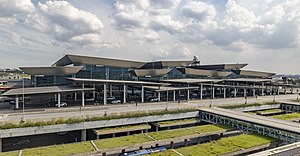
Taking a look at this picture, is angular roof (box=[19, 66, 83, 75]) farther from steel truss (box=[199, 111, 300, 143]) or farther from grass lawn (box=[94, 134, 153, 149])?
steel truss (box=[199, 111, 300, 143])

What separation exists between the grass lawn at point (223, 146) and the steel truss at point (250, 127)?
66.0 inches

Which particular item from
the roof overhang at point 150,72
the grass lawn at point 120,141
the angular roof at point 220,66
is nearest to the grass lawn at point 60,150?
the grass lawn at point 120,141

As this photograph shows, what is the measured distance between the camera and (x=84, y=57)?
197ft

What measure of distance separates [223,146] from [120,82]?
1164 inches

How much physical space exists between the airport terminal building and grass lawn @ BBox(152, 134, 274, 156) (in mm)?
27135

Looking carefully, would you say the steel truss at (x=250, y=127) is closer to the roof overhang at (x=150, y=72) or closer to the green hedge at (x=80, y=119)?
the green hedge at (x=80, y=119)

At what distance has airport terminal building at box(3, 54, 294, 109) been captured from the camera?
5125 centimetres

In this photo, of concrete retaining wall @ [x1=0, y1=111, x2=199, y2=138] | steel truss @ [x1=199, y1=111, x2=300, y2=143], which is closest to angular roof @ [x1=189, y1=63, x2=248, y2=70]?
steel truss @ [x1=199, y1=111, x2=300, y2=143]

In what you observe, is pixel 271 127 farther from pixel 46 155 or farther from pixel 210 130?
pixel 46 155

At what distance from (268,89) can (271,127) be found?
62018mm

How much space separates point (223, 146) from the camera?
1037 inches

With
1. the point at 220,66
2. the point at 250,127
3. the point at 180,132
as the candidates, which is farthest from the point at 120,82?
the point at 220,66

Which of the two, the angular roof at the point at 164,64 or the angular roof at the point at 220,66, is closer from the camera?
the angular roof at the point at 164,64

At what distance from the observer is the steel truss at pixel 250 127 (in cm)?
2905
